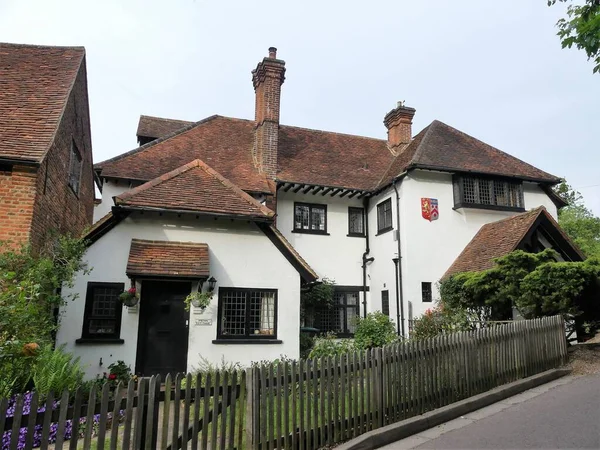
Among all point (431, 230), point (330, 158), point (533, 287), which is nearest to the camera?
point (533, 287)

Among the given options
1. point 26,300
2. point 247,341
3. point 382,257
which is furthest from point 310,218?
point 26,300

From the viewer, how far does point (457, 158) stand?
53.6 ft

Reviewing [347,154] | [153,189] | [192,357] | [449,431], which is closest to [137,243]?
[153,189]

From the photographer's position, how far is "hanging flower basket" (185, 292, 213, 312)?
1029cm

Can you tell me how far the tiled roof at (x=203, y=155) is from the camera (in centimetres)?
1422

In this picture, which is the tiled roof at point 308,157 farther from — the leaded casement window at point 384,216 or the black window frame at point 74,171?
the leaded casement window at point 384,216

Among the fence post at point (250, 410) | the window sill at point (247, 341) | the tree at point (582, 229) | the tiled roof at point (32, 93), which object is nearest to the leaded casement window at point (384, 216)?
the window sill at point (247, 341)

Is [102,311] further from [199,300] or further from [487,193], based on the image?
[487,193]

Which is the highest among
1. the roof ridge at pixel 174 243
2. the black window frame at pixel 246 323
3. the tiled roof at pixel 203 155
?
the tiled roof at pixel 203 155

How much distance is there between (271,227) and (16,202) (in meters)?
5.97

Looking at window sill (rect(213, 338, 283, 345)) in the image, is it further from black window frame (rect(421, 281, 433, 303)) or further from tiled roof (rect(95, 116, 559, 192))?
black window frame (rect(421, 281, 433, 303))

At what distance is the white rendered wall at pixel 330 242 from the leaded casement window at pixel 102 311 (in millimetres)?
7127

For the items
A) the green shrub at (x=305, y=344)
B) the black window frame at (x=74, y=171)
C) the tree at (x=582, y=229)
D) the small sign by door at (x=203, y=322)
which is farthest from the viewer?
the tree at (x=582, y=229)

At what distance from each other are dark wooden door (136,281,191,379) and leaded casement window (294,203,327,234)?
6.70 metres
